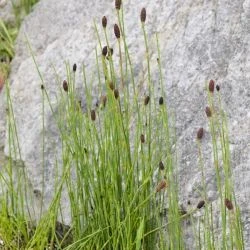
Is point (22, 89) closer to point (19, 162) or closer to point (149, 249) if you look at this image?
point (19, 162)

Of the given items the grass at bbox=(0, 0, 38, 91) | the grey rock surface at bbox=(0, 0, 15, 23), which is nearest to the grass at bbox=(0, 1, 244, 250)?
the grass at bbox=(0, 0, 38, 91)

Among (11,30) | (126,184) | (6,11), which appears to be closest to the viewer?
(126,184)

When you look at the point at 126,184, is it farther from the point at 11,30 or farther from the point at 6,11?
the point at 6,11

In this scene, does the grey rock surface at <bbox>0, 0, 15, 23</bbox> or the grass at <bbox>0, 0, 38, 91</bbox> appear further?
the grey rock surface at <bbox>0, 0, 15, 23</bbox>

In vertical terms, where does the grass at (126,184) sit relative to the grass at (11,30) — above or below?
below

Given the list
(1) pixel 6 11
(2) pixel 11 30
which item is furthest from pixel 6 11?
(2) pixel 11 30

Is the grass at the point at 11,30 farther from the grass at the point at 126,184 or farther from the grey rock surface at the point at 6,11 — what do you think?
the grass at the point at 126,184

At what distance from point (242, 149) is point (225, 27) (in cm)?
53

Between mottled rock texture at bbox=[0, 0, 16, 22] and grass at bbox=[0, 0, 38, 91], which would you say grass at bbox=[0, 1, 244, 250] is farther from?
mottled rock texture at bbox=[0, 0, 16, 22]

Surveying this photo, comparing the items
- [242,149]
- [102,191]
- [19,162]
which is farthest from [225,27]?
[19,162]

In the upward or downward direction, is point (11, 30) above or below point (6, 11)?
below

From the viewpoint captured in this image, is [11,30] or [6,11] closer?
[11,30]

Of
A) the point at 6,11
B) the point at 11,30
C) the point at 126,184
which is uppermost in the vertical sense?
the point at 6,11

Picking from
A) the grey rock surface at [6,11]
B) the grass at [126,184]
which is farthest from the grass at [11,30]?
the grass at [126,184]
